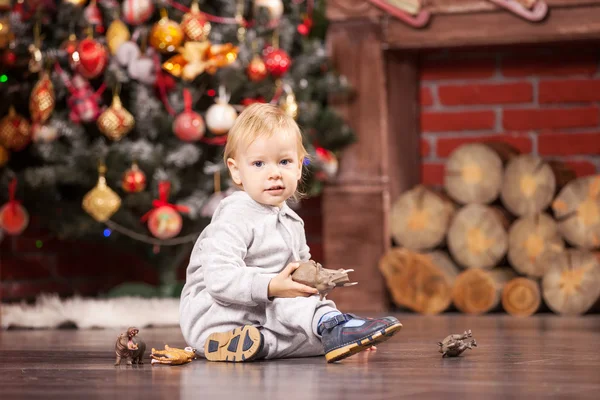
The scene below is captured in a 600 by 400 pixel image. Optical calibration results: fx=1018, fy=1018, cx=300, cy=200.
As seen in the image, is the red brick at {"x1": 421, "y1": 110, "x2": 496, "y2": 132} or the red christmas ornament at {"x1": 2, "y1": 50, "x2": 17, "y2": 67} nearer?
the red christmas ornament at {"x1": 2, "y1": 50, "x2": 17, "y2": 67}

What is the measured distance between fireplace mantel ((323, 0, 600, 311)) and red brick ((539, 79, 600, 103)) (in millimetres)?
Answer: 343

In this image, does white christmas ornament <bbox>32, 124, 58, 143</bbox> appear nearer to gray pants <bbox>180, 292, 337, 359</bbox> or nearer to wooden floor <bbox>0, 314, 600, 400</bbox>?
wooden floor <bbox>0, 314, 600, 400</bbox>

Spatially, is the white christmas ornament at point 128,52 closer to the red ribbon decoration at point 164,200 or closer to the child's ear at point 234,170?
the red ribbon decoration at point 164,200

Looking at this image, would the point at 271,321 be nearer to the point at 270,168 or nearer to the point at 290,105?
the point at 270,168

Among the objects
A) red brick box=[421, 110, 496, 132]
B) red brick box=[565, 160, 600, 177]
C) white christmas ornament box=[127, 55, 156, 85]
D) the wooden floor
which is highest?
white christmas ornament box=[127, 55, 156, 85]

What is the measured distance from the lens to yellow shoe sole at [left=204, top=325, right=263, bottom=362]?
6.36 feet

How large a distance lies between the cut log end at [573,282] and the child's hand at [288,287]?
68.4 inches

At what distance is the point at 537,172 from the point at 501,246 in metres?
0.28

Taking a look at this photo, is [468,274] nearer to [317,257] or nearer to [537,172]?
[537,172]

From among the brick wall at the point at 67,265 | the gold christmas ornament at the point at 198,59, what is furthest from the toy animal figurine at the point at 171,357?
the brick wall at the point at 67,265

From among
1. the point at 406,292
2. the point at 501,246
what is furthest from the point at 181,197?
the point at 501,246

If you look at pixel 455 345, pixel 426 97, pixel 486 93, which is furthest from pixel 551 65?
pixel 455 345

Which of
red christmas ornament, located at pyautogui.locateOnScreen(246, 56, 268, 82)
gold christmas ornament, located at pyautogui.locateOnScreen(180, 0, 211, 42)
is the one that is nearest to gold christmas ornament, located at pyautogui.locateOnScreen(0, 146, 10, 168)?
gold christmas ornament, located at pyautogui.locateOnScreen(180, 0, 211, 42)

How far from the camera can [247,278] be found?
1.95 meters
